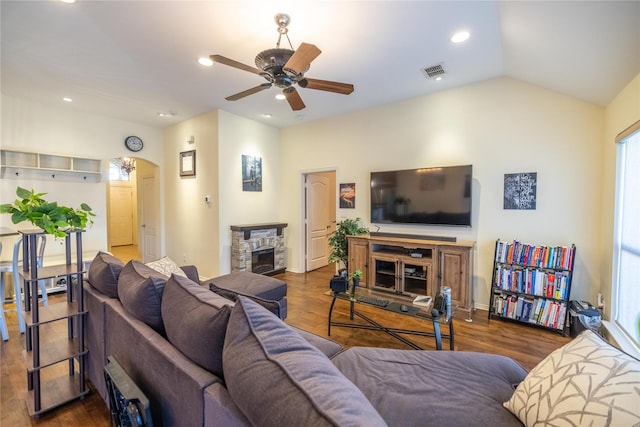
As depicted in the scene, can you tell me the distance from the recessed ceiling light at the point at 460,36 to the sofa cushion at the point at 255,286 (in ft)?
9.87

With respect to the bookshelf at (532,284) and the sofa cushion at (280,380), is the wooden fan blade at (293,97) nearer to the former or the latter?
the sofa cushion at (280,380)

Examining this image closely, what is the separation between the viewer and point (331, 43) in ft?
8.89

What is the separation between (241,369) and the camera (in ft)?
2.86

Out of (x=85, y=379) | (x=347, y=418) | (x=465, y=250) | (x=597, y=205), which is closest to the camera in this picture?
(x=347, y=418)

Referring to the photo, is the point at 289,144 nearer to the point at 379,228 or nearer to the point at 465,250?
the point at 379,228

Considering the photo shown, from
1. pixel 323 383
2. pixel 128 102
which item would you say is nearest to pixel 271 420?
pixel 323 383

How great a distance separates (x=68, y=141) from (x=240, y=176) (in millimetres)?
2917

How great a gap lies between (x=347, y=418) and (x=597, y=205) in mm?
3853

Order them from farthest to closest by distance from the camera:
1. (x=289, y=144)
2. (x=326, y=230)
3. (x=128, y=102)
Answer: (x=326, y=230) → (x=289, y=144) → (x=128, y=102)

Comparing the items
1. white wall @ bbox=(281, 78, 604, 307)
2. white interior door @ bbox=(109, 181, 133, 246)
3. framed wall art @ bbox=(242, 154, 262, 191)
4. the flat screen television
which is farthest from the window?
white interior door @ bbox=(109, 181, 133, 246)

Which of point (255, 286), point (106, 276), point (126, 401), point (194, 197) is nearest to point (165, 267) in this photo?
point (106, 276)

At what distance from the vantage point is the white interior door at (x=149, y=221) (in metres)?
5.95

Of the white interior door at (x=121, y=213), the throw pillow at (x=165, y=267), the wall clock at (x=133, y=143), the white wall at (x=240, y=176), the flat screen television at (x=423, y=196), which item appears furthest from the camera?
the white interior door at (x=121, y=213)

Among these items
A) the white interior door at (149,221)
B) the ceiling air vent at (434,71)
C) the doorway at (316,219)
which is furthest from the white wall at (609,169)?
the white interior door at (149,221)
